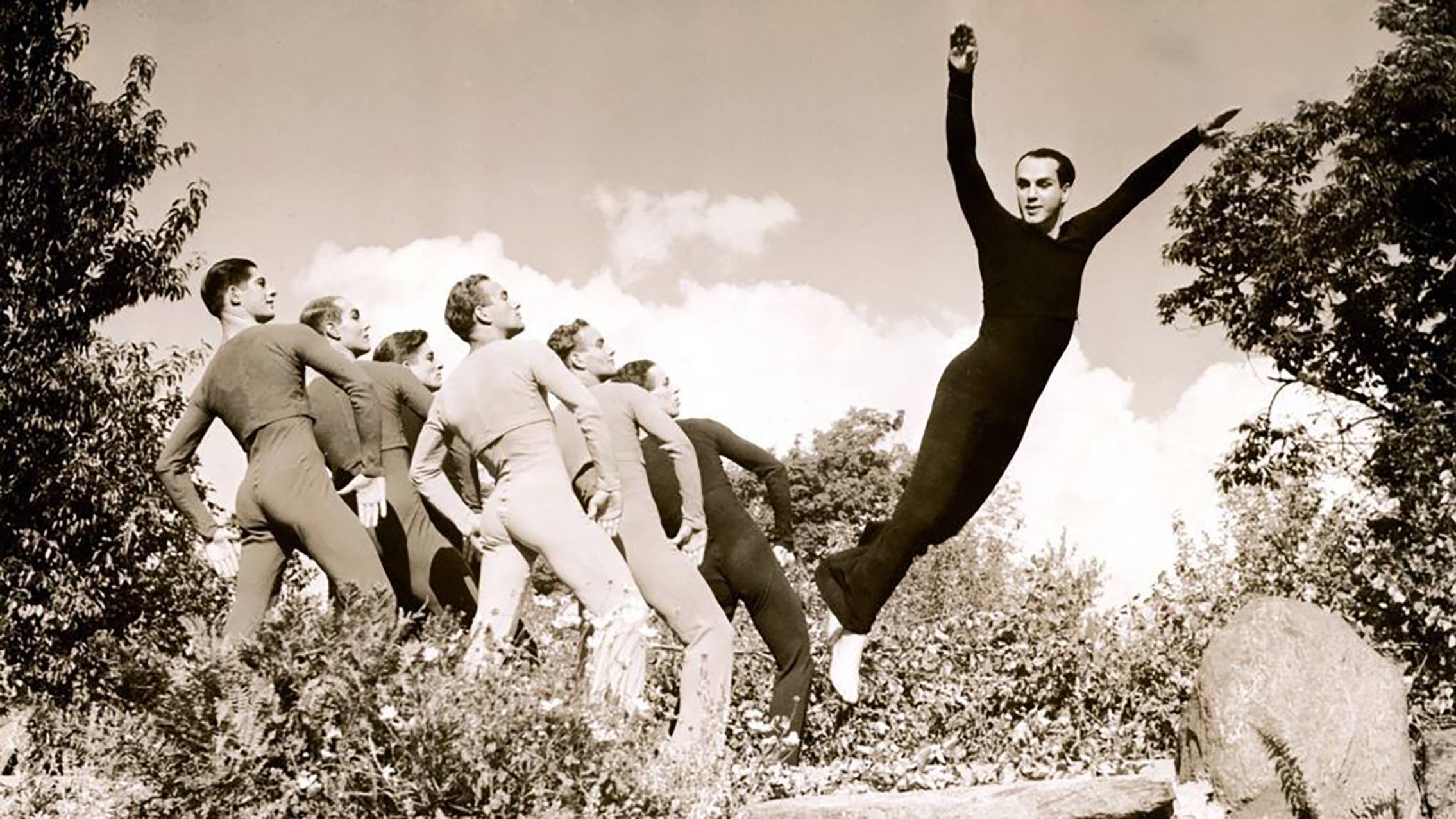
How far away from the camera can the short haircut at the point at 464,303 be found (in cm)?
728

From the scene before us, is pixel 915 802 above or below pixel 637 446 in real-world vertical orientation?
below

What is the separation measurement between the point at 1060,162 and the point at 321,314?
4144 mm

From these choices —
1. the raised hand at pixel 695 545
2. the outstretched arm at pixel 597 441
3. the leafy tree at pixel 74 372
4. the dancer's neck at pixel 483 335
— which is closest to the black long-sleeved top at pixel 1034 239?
the outstretched arm at pixel 597 441

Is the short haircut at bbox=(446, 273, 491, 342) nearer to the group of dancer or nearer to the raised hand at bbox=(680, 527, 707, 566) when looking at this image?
the group of dancer

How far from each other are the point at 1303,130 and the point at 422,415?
45.8 feet

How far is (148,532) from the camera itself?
45.0ft

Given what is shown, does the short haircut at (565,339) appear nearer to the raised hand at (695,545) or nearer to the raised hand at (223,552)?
the raised hand at (695,545)

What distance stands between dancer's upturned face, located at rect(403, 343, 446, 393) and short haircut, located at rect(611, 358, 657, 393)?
1.28 m

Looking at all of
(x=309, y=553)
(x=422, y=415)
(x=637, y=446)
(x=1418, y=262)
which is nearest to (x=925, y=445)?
(x=637, y=446)

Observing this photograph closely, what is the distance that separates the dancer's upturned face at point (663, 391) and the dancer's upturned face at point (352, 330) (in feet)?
5.36

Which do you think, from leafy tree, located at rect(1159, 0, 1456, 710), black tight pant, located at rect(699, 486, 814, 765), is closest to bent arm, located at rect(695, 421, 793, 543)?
black tight pant, located at rect(699, 486, 814, 765)

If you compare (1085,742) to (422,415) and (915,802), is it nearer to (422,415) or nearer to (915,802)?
(915,802)

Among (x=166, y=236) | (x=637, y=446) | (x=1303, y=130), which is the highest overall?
(x=1303, y=130)

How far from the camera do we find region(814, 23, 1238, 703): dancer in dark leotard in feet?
18.0
